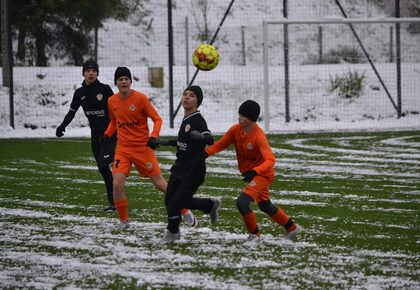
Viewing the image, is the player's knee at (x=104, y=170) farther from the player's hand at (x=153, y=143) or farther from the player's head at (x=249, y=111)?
the player's head at (x=249, y=111)

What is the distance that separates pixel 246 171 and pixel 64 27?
21206 mm

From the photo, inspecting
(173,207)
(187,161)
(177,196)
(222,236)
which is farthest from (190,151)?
(222,236)

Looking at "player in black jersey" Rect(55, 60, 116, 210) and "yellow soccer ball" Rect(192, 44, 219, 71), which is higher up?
"yellow soccer ball" Rect(192, 44, 219, 71)

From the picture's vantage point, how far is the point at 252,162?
352 inches

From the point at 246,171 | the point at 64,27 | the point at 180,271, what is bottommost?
the point at 180,271

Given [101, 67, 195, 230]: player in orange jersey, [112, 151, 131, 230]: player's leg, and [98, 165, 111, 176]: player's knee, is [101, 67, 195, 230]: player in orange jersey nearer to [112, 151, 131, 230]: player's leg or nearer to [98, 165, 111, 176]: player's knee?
[112, 151, 131, 230]: player's leg

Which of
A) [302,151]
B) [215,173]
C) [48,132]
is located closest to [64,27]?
[48,132]

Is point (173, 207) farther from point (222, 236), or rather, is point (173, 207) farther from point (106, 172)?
point (106, 172)

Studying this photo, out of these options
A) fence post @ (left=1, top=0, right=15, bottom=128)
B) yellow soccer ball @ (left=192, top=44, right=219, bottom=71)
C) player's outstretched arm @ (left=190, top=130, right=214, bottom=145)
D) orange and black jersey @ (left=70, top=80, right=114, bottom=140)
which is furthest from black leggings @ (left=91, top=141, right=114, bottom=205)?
fence post @ (left=1, top=0, right=15, bottom=128)

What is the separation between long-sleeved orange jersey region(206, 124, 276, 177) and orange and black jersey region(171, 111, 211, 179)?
7.8 inches

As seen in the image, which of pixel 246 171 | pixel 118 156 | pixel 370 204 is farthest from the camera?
pixel 370 204

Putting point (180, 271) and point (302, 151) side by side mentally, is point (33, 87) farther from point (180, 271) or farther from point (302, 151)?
point (180, 271)

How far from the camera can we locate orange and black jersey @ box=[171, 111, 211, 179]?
904 centimetres

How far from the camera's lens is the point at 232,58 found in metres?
36.0
